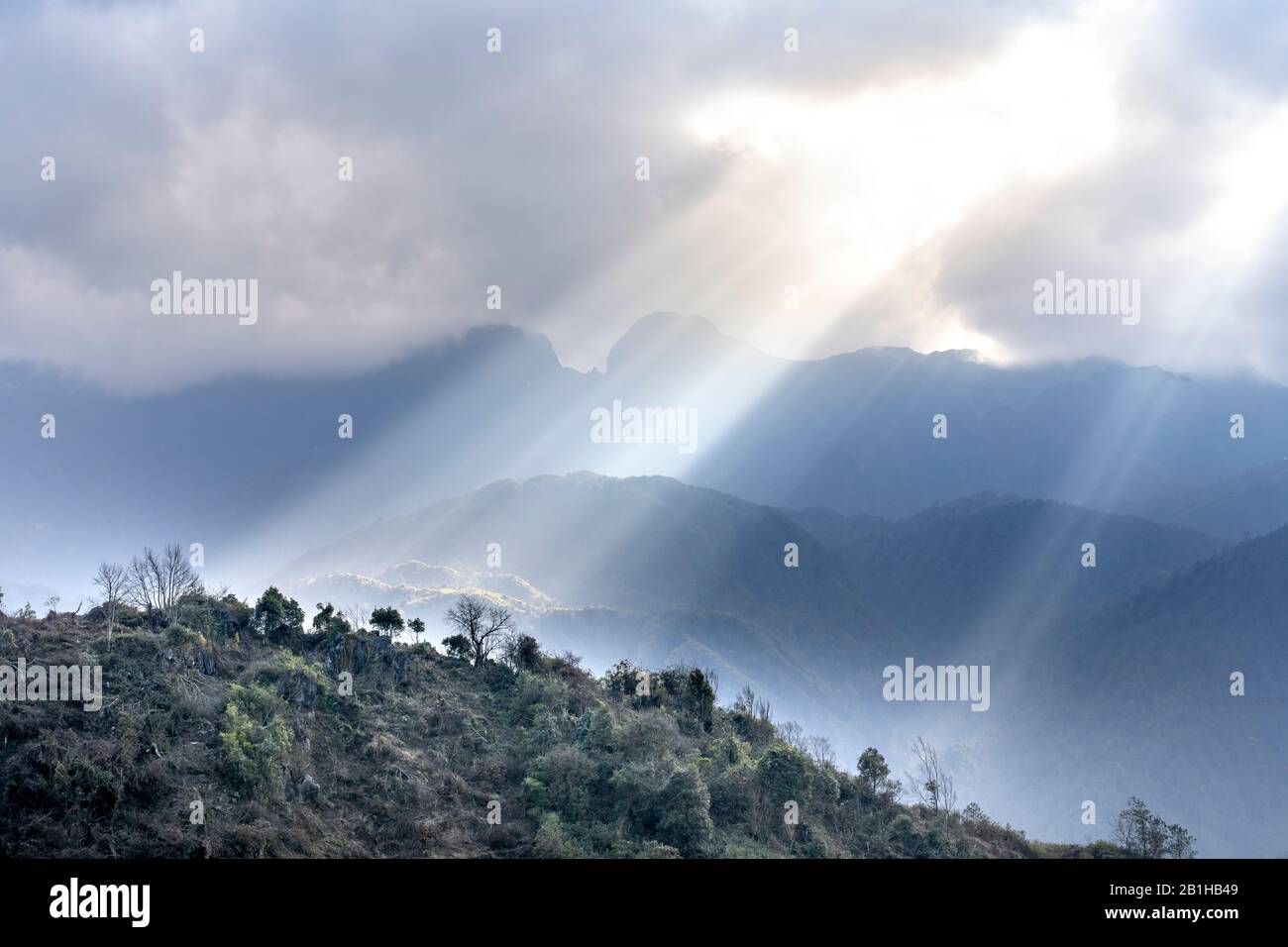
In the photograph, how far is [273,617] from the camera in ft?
139

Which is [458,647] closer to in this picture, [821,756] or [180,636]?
[180,636]

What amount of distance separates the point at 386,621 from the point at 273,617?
5479mm

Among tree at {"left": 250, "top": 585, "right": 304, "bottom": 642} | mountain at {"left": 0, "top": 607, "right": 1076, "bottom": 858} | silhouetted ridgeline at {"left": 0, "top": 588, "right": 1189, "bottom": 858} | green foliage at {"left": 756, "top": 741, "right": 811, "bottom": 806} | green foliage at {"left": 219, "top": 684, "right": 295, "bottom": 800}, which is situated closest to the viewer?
mountain at {"left": 0, "top": 607, "right": 1076, "bottom": 858}

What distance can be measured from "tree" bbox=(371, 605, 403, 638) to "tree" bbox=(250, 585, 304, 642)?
371cm

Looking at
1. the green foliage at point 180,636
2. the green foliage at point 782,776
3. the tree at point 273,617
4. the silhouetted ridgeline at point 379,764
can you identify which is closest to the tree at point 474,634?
the silhouetted ridgeline at point 379,764

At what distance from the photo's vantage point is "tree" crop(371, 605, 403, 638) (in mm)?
44938

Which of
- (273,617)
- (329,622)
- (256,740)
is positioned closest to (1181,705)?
(329,622)

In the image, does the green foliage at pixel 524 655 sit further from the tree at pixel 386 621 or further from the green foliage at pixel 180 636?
the green foliage at pixel 180 636

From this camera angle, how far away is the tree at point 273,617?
4212cm

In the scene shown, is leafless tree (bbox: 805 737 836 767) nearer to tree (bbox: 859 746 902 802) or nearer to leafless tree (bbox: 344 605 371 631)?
tree (bbox: 859 746 902 802)

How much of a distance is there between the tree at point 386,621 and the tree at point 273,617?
371 centimetres

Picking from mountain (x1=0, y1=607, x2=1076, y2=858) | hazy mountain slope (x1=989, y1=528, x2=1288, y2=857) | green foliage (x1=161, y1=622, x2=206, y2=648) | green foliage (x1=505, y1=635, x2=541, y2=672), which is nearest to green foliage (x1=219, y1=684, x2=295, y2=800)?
mountain (x1=0, y1=607, x2=1076, y2=858)
